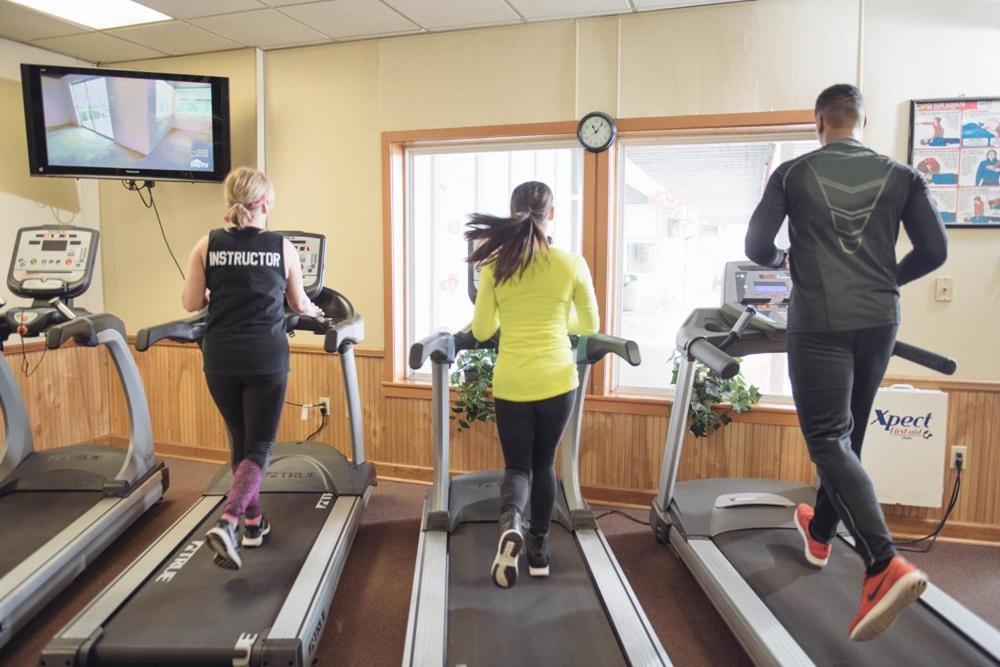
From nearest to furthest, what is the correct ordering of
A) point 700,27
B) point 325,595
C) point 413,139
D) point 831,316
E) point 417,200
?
point 831,316 → point 325,595 → point 700,27 → point 413,139 → point 417,200

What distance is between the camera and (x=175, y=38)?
4.10 meters

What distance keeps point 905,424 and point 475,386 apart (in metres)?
2.25

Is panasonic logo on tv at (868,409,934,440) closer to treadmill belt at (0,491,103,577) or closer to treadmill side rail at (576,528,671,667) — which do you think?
treadmill side rail at (576,528,671,667)

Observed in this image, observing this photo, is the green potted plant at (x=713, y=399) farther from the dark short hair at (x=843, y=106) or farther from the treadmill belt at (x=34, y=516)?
the treadmill belt at (x=34, y=516)

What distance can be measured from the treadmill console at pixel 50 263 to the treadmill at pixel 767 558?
3000 millimetres

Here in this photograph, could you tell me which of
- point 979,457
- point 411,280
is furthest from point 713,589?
point 411,280

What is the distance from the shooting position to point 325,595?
2455 millimetres

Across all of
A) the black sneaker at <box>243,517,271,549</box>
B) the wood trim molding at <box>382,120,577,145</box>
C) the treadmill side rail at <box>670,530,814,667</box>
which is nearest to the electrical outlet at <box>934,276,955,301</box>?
the treadmill side rail at <box>670,530,814,667</box>

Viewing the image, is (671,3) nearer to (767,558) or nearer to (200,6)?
(200,6)

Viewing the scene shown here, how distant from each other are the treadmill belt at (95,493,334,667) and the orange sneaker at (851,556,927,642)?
1.88m

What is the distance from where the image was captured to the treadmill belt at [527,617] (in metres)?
2.09

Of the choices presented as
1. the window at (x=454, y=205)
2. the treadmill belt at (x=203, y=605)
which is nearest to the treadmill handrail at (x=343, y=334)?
the treadmill belt at (x=203, y=605)

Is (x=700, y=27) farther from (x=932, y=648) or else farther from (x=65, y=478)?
(x=65, y=478)

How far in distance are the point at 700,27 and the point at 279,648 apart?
350cm
